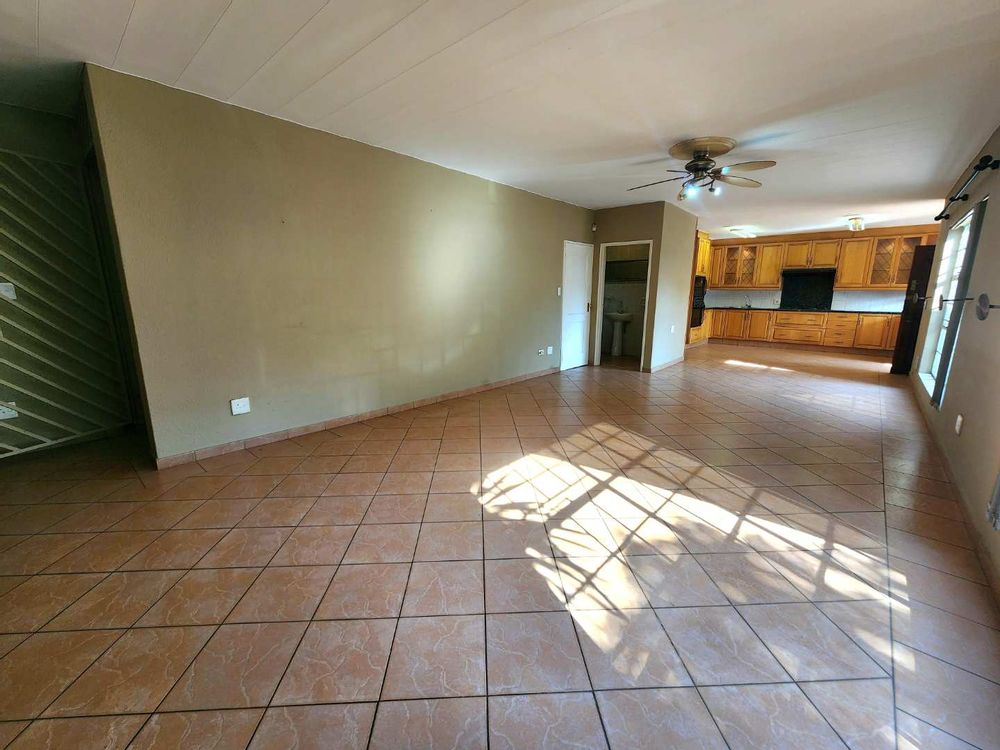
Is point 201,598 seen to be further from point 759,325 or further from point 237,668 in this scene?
point 759,325

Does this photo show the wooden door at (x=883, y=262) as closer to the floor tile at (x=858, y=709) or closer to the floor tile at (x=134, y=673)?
the floor tile at (x=858, y=709)

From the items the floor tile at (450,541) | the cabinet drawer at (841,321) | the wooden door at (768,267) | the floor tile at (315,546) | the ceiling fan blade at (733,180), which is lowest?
the floor tile at (450,541)

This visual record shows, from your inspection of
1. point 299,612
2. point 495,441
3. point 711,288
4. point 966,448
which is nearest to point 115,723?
point 299,612

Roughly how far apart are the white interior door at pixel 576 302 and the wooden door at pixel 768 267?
5014 mm

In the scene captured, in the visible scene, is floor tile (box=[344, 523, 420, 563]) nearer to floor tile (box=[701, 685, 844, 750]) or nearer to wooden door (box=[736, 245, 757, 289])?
floor tile (box=[701, 685, 844, 750])

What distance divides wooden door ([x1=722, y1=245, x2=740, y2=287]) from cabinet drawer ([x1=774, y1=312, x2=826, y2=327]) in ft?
3.89

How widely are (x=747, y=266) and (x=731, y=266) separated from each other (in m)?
0.32

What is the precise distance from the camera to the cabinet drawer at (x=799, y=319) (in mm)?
8094

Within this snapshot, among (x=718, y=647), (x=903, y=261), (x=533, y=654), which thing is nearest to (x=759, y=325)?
(x=903, y=261)

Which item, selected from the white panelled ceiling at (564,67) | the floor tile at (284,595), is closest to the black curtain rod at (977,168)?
the white panelled ceiling at (564,67)

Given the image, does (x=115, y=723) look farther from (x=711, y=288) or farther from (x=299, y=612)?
(x=711, y=288)

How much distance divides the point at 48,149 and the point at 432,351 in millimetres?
3219

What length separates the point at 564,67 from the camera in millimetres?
2135

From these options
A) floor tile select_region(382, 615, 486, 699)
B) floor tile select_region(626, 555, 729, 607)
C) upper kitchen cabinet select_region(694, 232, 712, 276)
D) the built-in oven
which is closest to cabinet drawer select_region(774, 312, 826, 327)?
the built-in oven
